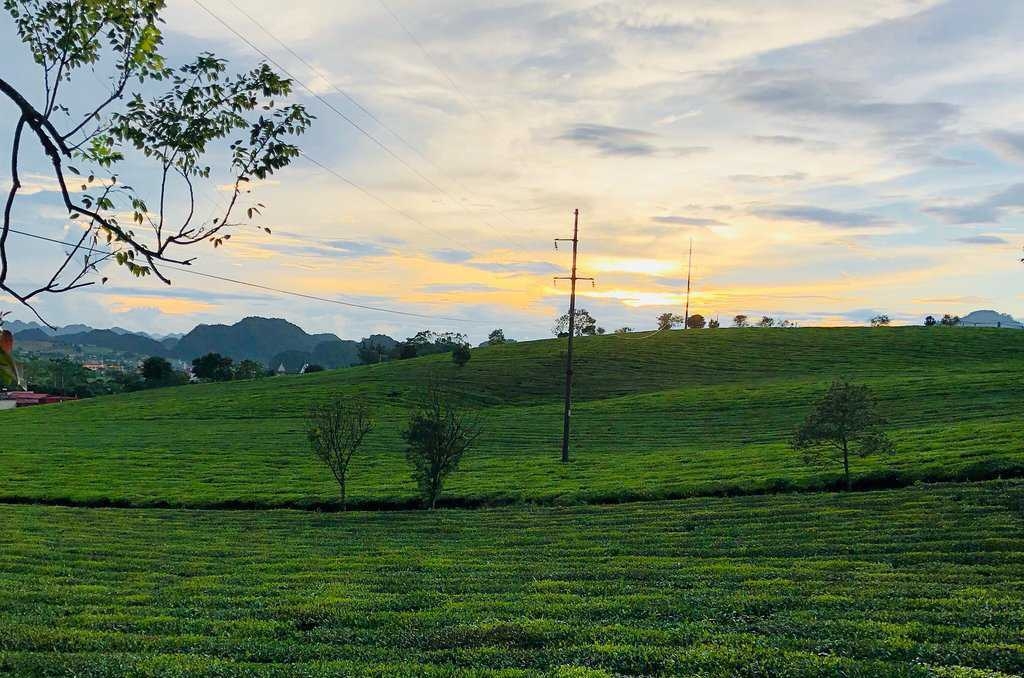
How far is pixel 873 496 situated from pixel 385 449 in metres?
46.0

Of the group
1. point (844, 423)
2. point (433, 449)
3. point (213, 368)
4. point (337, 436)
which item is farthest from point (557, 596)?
point (213, 368)

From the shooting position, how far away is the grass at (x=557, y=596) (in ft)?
43.4

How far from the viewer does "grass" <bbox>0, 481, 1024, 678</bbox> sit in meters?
13.2

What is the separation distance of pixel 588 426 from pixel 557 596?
6468cm

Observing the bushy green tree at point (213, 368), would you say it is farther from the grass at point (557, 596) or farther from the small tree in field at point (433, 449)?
the grass at point (557, 596)

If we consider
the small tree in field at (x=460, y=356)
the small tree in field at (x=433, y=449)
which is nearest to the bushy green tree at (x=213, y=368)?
the small tree in field at (x=460, y=356)

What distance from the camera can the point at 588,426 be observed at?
83.2 m

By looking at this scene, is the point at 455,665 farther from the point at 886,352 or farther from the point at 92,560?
the point at 886,352

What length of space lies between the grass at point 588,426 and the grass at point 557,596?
475 inches

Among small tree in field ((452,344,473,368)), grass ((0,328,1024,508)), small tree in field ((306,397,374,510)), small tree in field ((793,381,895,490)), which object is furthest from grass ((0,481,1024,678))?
small tree in field ((452,344,473,368))

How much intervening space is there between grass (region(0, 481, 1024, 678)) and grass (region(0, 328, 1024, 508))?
1205cm

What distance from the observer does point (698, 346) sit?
482 feet

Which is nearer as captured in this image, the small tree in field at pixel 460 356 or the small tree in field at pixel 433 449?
the small tree in field at pixel 433 449

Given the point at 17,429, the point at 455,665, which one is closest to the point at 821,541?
the point at 455,665
